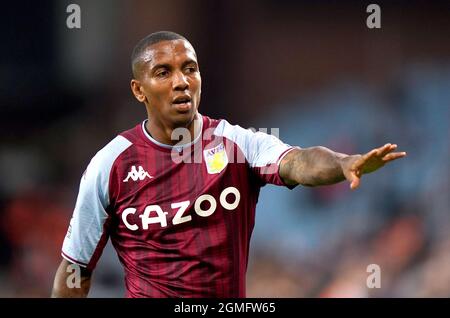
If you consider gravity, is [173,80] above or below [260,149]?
above

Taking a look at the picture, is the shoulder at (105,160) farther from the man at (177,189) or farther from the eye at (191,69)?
the eye at (191,69)

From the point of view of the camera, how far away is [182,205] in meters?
4.15

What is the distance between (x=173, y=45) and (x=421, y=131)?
386 centimetres

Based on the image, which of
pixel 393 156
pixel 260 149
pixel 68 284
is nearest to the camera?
pixel 393 156

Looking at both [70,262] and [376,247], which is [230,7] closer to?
[376,247]

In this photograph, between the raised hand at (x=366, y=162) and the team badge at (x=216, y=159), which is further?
the team badge at (x=216, y=159)

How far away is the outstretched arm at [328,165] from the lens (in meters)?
3.29

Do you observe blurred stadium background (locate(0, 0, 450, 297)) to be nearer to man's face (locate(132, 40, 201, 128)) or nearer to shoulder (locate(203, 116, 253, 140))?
shoulder (locate(203, 116, 253, 140))

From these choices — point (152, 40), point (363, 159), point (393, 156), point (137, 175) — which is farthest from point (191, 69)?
point (393, 156)

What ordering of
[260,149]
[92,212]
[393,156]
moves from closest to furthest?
[393,156] → [260,149] → [92,212]

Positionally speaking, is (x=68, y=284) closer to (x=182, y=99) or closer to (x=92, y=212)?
(x=92, y=212)

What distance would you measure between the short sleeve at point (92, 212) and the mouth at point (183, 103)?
1.17 ft

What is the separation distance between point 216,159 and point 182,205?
0.98ft

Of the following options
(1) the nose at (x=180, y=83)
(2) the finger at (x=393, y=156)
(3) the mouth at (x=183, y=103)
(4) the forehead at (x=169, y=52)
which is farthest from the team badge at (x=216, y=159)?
(2) the finger at (x=393, y=156)
